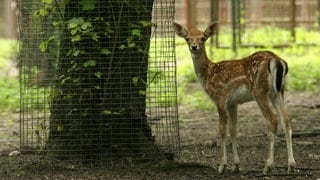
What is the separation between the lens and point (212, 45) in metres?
17.4

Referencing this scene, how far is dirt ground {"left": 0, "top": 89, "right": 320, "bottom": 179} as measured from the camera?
6930 millimetres

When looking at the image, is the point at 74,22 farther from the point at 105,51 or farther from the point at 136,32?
the point at 136,32

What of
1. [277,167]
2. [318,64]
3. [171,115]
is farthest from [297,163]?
[318,64]

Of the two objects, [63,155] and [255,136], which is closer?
[63,155]

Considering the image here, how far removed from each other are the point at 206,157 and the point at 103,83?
1657 mm

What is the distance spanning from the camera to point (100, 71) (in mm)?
7160

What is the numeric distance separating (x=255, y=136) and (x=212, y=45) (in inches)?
325

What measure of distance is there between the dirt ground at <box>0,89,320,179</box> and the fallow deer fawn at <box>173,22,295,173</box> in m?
0.26

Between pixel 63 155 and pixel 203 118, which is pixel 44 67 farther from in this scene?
pixel 203 118

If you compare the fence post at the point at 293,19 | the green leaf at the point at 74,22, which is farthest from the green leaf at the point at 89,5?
the fence post at the point at 293,19

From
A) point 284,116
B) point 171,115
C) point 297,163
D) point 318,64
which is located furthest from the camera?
point 318,64

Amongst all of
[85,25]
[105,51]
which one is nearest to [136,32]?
[105,51]

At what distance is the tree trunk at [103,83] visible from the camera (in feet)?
23.3

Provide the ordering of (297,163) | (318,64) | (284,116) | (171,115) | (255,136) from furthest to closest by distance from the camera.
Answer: (318,64)
(255,136)
(171,115)
(297,163)
(284,116)
